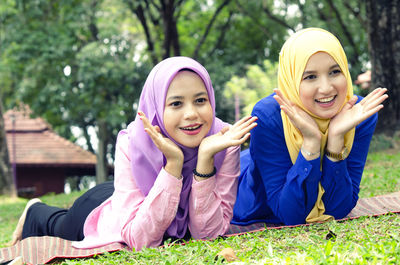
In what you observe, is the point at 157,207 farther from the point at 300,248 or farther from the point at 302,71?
the point at 302,71

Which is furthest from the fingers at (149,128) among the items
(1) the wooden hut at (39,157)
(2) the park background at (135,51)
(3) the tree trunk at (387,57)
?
(1) the wooden hut at (39,157)

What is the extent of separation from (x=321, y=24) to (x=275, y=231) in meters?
12.7

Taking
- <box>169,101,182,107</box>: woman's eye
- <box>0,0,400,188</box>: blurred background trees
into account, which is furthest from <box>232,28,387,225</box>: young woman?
<box>0,0,400,188</box>: blurred background trees

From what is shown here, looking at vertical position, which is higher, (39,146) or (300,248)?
(300,248)

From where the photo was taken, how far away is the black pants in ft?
13.8

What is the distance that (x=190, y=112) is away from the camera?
11.3 ft

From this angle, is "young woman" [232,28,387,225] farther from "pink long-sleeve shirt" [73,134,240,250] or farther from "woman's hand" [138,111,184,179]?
"woman's hand" [138,111,184,179]

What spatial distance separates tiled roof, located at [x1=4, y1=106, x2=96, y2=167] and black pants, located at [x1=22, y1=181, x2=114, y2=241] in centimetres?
1564

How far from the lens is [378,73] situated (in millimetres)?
9258

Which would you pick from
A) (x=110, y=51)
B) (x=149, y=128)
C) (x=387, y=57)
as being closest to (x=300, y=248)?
(x=149, y=128)

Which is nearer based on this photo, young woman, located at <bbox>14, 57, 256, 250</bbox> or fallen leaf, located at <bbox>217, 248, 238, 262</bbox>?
fallen leaf, located at <bbox>217, 248, 238, 262</bbox>

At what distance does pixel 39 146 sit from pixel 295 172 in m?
18.7

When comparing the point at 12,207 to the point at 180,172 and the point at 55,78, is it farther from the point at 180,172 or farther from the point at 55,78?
the point at 180,172

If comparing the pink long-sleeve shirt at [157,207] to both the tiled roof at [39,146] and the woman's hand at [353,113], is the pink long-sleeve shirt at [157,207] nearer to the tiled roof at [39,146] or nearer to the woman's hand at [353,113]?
the woman's hand at [353,113]
